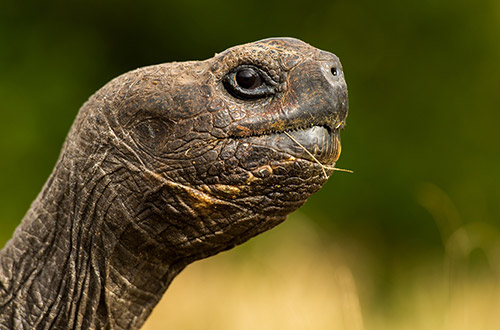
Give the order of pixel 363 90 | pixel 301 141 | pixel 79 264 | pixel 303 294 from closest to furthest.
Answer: pixel 301 141
pixel 79 264
pixel 303 294
pixel 363 90

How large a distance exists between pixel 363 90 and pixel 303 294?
14.6ft

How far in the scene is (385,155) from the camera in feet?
36.6

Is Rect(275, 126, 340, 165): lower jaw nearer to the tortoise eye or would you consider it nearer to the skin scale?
the skin scale

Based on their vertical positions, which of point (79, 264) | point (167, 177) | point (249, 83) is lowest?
point (79, 264)

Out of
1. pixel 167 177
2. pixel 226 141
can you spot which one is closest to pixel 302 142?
pixel 226 141

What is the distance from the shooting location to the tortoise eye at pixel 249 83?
3049 millimetres

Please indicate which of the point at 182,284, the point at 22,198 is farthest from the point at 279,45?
the point at 22,198

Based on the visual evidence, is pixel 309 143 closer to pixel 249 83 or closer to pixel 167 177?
pixel 249 83

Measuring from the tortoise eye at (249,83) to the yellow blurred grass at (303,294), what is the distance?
3.08m

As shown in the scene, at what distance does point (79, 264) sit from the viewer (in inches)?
126

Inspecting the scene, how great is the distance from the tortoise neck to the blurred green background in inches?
264

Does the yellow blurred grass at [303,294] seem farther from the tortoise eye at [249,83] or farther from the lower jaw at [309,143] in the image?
the tortoise eye at [249,83]

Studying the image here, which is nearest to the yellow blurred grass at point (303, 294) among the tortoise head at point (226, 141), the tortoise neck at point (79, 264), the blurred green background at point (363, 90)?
the blurred green background at point (363, 90)

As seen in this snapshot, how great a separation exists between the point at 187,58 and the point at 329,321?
481cm
